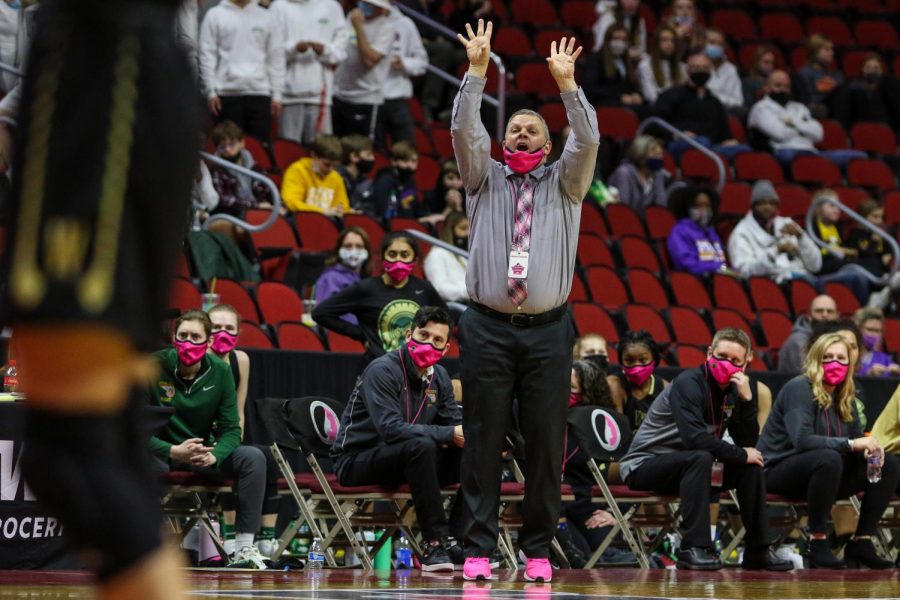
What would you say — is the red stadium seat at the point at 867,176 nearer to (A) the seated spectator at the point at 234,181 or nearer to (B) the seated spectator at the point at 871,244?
(B) the seated spectator at the point at 871,244

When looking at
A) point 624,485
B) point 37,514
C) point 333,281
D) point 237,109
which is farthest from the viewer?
point 237,109

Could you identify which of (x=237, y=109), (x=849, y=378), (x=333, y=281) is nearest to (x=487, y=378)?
(x=849, y=378)

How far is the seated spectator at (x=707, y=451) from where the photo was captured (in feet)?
25.4

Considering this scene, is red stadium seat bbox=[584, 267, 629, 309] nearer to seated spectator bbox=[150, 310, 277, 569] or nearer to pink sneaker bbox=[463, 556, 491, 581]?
seated spectator bbox=[150, 310, 277, 569]

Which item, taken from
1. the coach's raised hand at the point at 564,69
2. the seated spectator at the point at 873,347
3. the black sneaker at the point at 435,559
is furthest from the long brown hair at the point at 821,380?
the coach's raised hand at the point at 564,69

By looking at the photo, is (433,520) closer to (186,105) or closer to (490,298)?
(490,298)

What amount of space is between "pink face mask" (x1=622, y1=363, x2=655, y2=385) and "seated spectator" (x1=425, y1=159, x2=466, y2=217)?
3.15 m

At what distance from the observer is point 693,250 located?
13172 millimetres

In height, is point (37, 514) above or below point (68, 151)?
below

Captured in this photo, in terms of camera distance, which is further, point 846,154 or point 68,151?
point 846,154

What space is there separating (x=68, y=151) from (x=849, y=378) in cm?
744

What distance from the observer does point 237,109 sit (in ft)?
39.9

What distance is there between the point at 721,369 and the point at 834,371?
33.9 inches

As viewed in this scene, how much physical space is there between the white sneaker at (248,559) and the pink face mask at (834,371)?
343 centimetres
